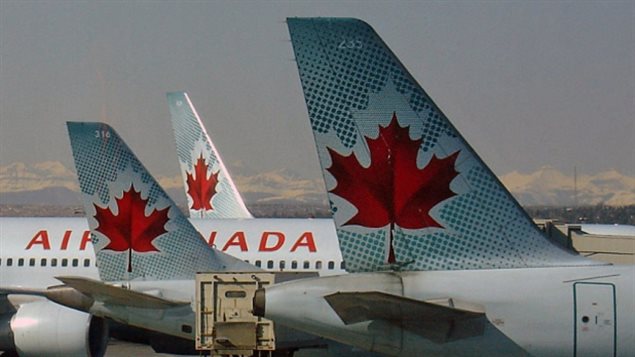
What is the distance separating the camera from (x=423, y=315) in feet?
44.4

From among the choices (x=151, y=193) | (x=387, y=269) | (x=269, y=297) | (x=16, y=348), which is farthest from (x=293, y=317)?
(x=16, y=348)

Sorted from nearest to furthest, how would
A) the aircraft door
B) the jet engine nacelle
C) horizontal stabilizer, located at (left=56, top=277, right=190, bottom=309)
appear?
1. the aircraft door
2. horizontal stabilizer, located at (left=56, top=277, right=190, bottom=309)
3. the jet engine nacelle

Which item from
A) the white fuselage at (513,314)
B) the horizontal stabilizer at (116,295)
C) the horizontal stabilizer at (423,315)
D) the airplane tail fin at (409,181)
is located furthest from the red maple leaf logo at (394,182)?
the horizontal stabilizer at (116,295)

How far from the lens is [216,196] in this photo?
45.1 metres

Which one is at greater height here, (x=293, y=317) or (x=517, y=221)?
(x=517, y=221)

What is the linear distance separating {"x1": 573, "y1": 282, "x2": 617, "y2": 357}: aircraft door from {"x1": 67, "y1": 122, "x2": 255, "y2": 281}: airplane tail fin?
12.3m

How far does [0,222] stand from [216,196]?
10.6 metres

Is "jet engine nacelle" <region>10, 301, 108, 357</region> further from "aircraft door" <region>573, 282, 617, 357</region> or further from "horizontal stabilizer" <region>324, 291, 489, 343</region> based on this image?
"aircraft door" <region>573, 282, 617, 357</region>

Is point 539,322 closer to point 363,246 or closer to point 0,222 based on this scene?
point 363,246

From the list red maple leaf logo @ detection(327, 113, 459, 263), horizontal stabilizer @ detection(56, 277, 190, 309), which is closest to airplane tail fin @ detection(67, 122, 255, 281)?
horizontal stabilizer @ detection(56, 277, 190, 309)

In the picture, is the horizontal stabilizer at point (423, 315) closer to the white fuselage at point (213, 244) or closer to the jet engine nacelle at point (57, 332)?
the jet engine nacelle at point (57, 332)

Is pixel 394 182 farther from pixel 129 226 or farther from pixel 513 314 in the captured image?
pixel 129 226

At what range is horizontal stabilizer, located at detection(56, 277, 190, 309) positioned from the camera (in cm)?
2166

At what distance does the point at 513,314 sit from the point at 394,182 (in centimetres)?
199
